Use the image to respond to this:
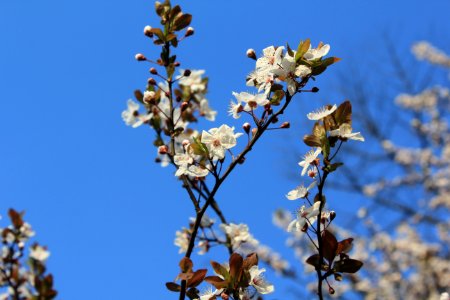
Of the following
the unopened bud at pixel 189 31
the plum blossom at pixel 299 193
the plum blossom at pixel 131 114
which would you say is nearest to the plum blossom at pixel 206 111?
the plum blossom at pixel 131 114

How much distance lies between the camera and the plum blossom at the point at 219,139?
1330 millimetres

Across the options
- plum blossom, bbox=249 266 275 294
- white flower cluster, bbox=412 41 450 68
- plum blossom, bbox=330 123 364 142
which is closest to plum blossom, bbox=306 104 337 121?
plum blossom, bbox=330 123 364 142

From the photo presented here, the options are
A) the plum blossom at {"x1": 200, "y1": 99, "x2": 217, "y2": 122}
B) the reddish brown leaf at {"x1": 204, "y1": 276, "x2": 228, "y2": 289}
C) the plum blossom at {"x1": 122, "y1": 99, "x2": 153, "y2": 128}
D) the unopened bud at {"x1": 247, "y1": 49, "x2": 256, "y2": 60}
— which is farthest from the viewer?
the plum blossom at {"x1": 200, "y1": 99, "x2": 217, "y2": 122}

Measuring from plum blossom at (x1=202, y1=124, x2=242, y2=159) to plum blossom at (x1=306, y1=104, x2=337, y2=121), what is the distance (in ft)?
0.69

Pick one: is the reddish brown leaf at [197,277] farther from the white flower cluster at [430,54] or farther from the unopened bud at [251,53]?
the white flower cluster at [430,54]

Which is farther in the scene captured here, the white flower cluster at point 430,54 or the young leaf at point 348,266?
the white flower cluster at point 430,54

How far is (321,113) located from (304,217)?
0.25m

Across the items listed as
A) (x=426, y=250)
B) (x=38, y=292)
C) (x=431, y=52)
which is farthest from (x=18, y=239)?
(x=431, y=52)

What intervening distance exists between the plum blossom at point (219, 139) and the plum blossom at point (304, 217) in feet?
0.82

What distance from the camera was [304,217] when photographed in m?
1.21

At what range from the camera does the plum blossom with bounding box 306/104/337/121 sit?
120cm

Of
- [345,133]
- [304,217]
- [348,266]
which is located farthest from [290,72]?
[348,266]

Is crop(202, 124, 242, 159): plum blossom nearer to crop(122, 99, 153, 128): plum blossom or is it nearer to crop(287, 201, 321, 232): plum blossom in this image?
crop(287, 201, 321, 232): plum blossom

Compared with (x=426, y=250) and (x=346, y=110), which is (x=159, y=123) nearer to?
(x=346, y=110)
